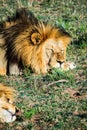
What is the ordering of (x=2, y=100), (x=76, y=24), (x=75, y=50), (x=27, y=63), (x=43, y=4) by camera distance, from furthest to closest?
(x=43, y=4), (x=76, y=24), (x=75, y=50), (x=27, y=63), (x=2, y=100)

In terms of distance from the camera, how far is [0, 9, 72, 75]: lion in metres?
7.88

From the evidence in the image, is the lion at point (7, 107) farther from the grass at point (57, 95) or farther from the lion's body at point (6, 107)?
the grass at point (57, 95)

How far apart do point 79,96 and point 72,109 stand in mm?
453

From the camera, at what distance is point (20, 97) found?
7098 mm

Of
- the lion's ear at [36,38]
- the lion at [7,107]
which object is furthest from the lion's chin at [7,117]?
the lion's ear at [36,38]

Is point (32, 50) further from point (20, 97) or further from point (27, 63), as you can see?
Answer: point (20, 97)

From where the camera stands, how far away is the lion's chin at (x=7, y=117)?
19.8ft

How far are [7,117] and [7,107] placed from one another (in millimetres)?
136

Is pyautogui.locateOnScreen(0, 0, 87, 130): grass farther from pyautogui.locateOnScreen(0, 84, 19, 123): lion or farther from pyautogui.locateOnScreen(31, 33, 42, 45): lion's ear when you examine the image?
pyautogui.locateOnScreen(31, 33, 42, 45): lion's ear

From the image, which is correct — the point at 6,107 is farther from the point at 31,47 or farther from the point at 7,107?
the point at 31,47

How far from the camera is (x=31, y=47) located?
7910mm

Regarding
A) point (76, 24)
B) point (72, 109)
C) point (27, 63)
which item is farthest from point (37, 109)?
point (76, 24)

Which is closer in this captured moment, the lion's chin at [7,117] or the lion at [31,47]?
the lion's chin at [7,117]

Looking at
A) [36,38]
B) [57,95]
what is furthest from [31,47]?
[57,95]
